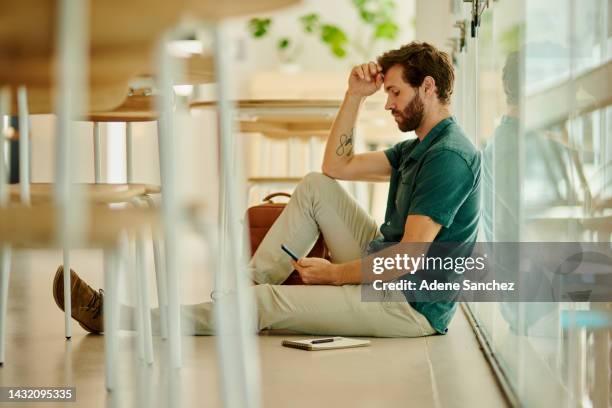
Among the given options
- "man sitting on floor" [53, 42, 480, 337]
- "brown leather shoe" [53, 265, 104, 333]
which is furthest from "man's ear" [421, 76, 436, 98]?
"brown leather shoe" [53, 265, 104, 333]

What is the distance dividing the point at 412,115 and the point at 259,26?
4688 millimetres

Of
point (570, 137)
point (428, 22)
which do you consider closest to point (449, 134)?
point (570, 137)

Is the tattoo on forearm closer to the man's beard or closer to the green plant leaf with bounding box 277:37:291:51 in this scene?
the man's beard

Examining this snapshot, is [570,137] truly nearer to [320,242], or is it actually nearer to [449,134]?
[449,134]

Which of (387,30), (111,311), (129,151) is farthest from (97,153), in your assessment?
(387,30)

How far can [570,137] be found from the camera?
150 centimetres

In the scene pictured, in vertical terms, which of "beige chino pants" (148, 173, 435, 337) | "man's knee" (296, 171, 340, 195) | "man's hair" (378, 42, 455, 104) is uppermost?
"man's hair" (378, 42, 455, 104)

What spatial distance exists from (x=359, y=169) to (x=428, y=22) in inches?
63.9

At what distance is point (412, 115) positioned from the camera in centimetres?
282

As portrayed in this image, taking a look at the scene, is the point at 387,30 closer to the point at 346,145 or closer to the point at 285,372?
the point at 346,145

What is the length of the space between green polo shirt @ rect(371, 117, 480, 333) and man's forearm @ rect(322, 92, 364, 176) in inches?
9.4

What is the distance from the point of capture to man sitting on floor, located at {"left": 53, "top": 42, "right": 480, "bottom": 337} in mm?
2611

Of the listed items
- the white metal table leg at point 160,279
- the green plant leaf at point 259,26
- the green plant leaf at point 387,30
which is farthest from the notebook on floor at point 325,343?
the green plant leaf at point 259,26

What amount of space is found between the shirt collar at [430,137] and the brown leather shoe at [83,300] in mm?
1025
